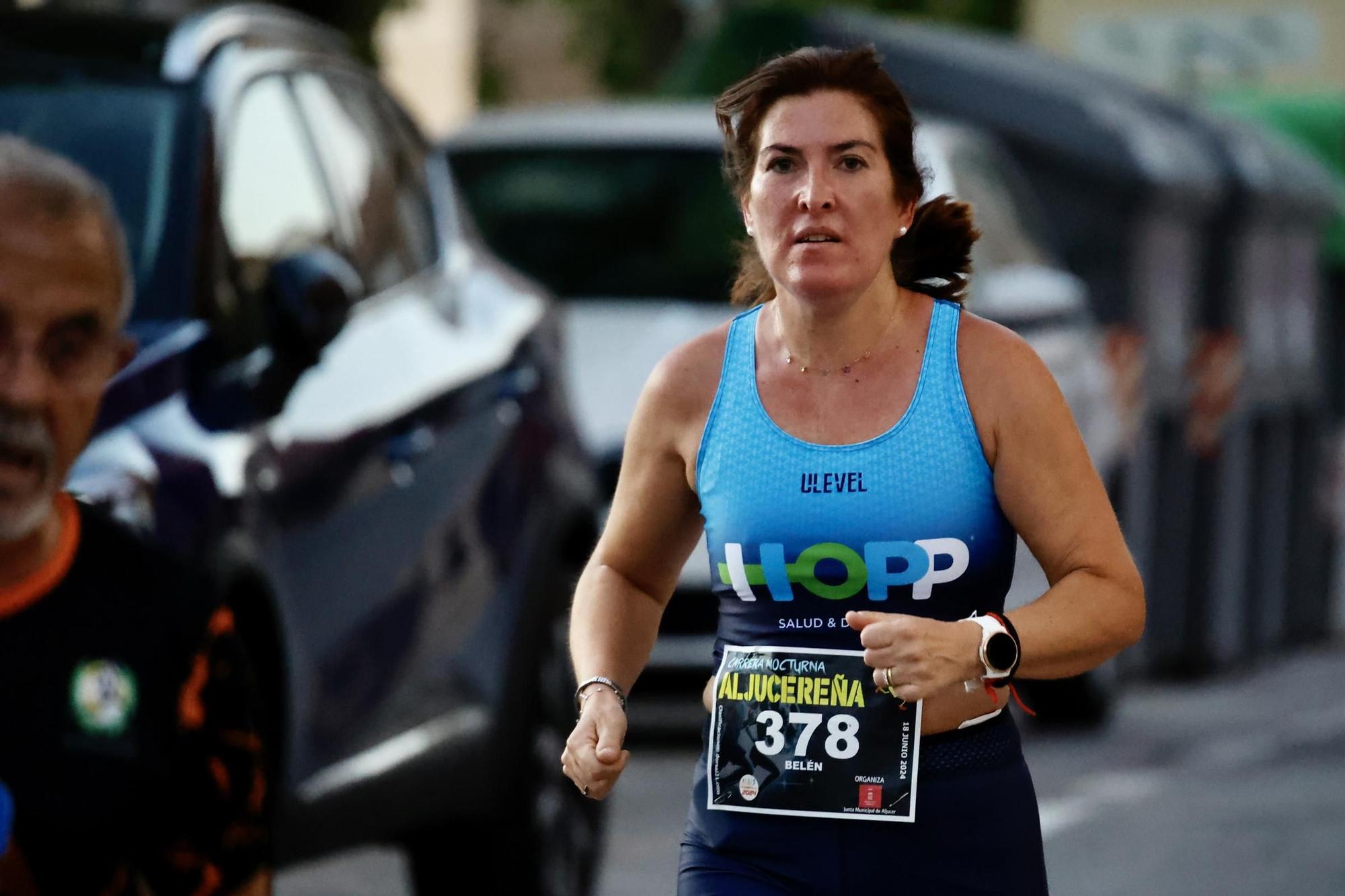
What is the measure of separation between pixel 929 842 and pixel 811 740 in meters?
0.18

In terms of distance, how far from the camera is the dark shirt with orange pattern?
302 cm

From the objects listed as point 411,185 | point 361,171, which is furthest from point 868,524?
point 411,185

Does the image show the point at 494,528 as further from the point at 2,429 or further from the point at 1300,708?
the point at 1300,708

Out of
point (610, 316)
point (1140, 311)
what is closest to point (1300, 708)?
point (1140, 311)

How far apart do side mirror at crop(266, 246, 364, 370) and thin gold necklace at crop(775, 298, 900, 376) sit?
2403mm

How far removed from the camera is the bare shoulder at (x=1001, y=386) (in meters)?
3.70

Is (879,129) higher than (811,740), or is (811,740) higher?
(879,129)

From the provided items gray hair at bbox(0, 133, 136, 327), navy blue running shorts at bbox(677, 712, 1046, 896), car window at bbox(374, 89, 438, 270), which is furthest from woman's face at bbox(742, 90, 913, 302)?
car window at bbox(374, 89, 438, 270)

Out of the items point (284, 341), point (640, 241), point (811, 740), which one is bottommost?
point (640, 241)

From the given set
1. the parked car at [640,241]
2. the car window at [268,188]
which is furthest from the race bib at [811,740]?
the parked car at [640,241]

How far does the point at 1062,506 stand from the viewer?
368 cm

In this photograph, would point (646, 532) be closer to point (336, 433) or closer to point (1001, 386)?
point (1001, 386)

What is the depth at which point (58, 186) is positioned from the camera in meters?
3.07

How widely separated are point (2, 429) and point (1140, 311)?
60.1 feet
